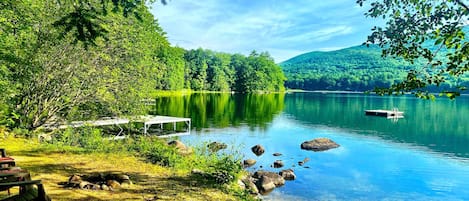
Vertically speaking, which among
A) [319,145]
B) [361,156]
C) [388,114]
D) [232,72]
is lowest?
[361,156]

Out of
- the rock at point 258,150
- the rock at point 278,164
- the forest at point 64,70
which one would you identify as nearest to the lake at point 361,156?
the rock at point 258,150

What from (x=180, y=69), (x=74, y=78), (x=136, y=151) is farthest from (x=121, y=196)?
(x=180, y=69)

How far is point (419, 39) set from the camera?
5441 mm

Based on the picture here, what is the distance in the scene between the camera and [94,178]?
930cm

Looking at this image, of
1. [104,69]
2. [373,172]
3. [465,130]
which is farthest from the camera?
[465,130]

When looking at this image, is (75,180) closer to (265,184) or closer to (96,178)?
(96,178)

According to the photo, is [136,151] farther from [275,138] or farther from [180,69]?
[180,69]

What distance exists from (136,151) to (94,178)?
16.0 feet

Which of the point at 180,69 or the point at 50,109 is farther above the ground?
the point at 180,69

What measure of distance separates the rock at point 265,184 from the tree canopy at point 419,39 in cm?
1001

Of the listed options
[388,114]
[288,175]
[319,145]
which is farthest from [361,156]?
[388,114]

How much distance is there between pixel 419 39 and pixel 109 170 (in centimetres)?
915

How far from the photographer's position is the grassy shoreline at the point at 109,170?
839 cm

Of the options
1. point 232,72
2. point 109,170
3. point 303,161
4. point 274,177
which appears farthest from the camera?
point 232,72
